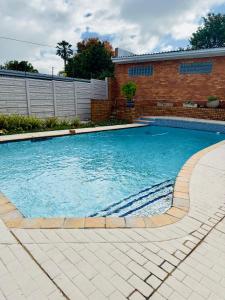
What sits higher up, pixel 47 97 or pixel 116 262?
pixel 47 97

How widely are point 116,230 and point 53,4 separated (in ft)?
42.2

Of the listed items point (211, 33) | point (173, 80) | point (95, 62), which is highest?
point (211, 33)

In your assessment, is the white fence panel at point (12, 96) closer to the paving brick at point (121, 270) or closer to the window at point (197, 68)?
the paving brick at point (121, 270)

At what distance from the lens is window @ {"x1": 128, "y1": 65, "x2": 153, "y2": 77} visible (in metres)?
17.5

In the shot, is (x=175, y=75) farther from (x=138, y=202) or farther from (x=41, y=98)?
(x=138, y=202)

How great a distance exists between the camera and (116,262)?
2240mm

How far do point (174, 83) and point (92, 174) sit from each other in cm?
1324

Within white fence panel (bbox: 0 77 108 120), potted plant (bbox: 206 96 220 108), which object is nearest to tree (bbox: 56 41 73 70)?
white fence panel (bbox: 0 77 108 120)

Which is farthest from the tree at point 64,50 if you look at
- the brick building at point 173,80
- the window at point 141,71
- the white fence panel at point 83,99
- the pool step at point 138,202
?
the pool step at point 138,202

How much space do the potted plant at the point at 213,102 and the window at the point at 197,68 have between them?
6.75ft

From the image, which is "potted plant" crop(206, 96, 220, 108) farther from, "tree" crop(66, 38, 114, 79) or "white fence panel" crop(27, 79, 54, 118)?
"tree" crop(66, 38, 114, 79)

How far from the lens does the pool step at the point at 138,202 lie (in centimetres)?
387

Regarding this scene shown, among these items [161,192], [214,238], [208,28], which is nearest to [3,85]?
[161,192]

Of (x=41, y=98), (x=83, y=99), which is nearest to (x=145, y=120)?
(x=83, y=99)
